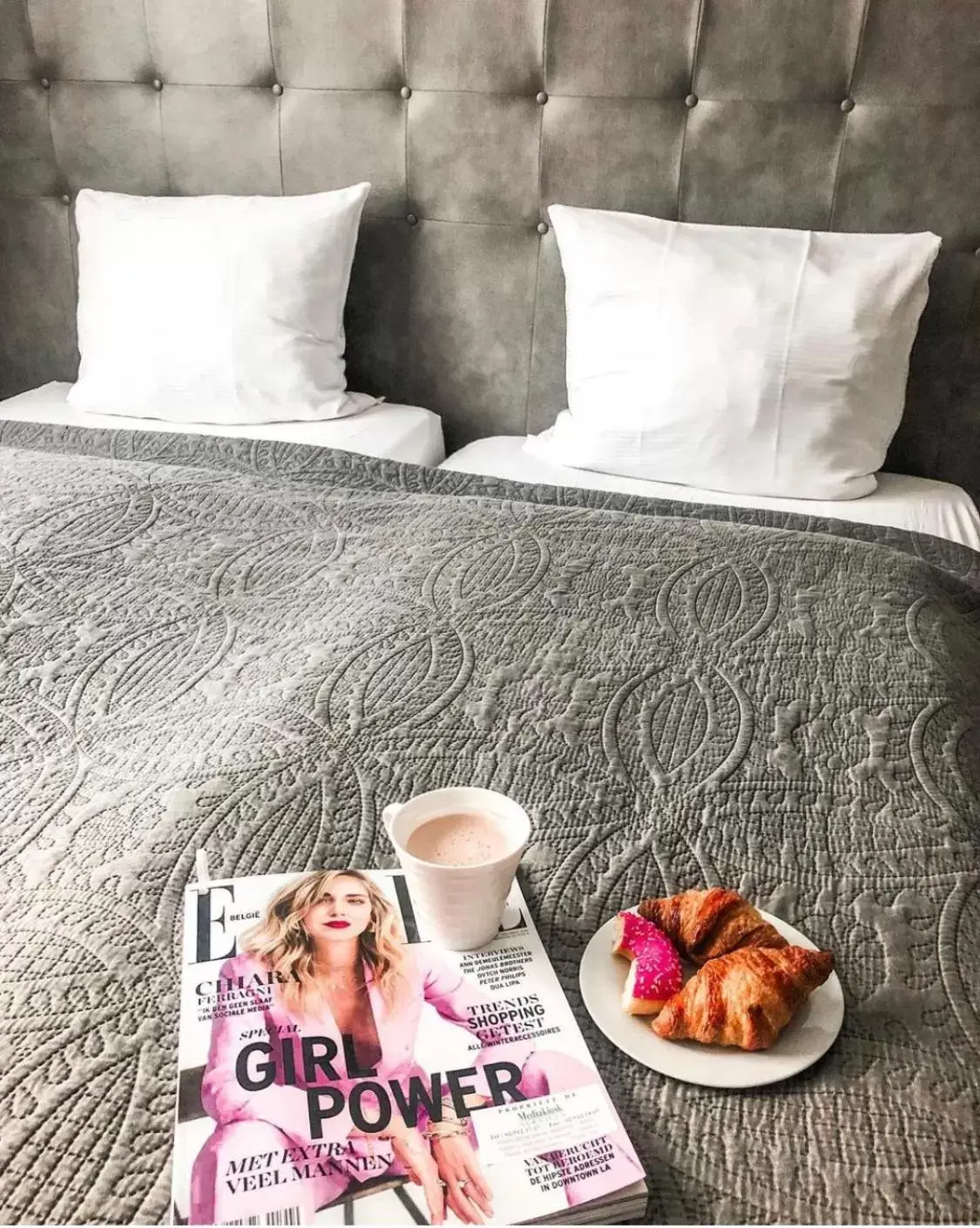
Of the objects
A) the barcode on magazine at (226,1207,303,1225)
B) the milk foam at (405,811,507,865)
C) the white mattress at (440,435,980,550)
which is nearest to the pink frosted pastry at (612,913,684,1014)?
the milk foam at (405,811,507,865)

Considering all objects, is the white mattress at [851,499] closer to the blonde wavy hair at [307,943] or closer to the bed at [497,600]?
the bed at [497,600]

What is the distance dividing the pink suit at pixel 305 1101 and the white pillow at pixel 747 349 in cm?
117

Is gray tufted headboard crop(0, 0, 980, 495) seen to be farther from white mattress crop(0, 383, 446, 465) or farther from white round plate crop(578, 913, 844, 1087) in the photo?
white round plate crop(578, 913, 844, 1087)

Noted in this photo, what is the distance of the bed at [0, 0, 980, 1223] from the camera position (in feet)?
2.18

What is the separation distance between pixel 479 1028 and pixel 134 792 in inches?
15.4

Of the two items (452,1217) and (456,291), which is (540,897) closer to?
(452,1217)

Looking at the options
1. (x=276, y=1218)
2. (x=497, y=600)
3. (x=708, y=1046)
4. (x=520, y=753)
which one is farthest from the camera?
(x=497, y=600)

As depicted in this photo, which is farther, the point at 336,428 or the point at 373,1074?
the point at 336,428

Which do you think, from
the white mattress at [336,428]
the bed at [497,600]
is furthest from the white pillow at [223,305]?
the bed at [497,600]

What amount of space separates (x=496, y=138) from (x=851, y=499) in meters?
0.90

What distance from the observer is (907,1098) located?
25.4 inches

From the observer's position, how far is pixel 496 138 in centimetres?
188

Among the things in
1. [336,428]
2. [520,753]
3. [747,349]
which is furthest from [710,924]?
[336,428]

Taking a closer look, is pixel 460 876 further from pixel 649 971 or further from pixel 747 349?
pixel 747 349
